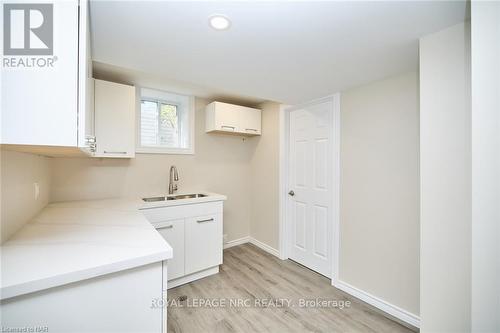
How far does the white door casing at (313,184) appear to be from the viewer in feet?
8.11

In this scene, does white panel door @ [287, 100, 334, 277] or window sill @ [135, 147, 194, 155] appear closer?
white panel door @ [287, 100, 334, 277]

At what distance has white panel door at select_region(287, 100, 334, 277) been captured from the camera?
2527 millimetres

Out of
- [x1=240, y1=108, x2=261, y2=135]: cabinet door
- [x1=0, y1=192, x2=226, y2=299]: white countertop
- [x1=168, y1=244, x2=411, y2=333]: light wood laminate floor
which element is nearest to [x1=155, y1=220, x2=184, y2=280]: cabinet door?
[x1=168, y1=244, x2=411, y2=333]: light wood laminate floor

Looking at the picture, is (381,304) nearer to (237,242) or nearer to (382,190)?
(382,190)

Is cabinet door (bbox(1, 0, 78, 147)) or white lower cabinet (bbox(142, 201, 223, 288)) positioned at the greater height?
cabinet door (bbox(1, 0, 78, 147))

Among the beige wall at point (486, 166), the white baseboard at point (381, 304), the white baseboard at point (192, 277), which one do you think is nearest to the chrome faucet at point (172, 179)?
the white baseboard at point (192, 277)

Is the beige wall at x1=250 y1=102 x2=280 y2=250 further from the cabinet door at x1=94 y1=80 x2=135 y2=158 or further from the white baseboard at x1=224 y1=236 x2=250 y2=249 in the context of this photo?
the cabinet door at x1=94 y1=80 x2=135 y2=158

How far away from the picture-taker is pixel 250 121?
326 centimetres

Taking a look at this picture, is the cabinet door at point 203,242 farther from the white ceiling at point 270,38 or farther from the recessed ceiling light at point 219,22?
the recessed ceiling light at point 219,22

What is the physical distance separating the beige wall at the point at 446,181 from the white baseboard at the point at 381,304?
0.56 metres

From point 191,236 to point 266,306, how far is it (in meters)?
1.04

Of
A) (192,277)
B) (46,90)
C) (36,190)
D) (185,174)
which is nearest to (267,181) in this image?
(185,174)

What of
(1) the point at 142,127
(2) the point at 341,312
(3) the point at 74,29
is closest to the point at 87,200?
(1) the point at 142,127

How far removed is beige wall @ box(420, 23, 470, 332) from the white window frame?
254 centimetres
